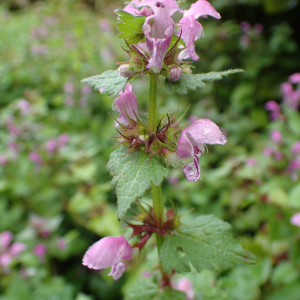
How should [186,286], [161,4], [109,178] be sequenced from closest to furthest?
[161,4] → [186,286] → [109,178]

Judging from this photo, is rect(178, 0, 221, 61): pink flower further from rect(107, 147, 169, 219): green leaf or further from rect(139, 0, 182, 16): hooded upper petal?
rect(107, 147, 169, 219): green leaf

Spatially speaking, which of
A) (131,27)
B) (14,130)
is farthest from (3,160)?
(131,27)

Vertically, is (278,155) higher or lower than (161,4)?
lower

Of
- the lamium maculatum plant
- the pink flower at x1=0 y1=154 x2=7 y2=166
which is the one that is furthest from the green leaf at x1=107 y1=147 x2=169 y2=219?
the pink flower at x1=0 y1=154 x2=7 y2=166

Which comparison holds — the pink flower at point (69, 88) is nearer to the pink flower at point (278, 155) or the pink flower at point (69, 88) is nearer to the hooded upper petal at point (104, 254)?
the pink flower at point (278, 155)

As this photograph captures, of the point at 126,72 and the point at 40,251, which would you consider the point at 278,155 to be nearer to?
the point at 126,72

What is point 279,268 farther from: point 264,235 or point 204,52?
point 204,52
